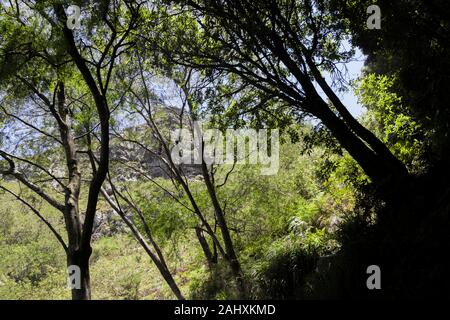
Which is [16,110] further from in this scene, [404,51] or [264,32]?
[404,51]

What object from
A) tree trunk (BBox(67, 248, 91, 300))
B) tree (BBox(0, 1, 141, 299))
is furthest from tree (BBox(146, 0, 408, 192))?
tree trunk (BBox(67, 248, 91, 300))

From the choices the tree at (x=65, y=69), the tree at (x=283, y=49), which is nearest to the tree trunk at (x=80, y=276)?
the tree at (x=65, y=69)

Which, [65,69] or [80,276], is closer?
[80,276]

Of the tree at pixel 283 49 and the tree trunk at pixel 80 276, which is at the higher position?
the tree at pixel 283 49

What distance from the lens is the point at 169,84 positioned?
526 inches

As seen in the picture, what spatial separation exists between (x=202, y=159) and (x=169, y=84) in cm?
312

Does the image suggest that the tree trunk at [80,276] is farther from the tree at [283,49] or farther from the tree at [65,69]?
the tree at [283,49]

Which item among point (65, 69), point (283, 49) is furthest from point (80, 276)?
point (283, 49)

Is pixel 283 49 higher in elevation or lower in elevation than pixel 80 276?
higher

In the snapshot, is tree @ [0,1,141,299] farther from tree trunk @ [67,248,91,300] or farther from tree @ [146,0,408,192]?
tree @ [146,0,408,192]

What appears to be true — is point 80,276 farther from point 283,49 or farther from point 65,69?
point 283,49

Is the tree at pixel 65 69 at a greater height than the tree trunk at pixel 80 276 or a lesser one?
greater
